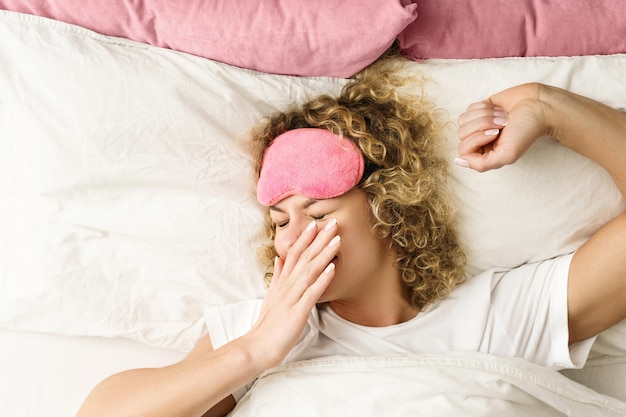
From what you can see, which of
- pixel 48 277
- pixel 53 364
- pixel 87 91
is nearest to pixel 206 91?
pixel 87 91

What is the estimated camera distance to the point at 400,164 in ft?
4.79

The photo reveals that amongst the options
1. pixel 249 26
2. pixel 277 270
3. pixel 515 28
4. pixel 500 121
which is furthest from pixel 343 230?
pixel 515 28

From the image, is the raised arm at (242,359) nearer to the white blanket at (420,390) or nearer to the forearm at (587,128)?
the white blanket at (420,390)

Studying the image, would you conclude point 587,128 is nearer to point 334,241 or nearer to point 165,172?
point 334,241

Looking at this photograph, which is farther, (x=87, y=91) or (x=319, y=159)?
(x=87, y=91)

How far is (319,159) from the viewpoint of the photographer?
136 centimetres

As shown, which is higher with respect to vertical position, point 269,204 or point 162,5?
point 162,5

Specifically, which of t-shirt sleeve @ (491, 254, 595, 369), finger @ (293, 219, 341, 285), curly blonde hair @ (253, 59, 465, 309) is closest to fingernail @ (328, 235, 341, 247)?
finger @ (293, 219, 341, 285)

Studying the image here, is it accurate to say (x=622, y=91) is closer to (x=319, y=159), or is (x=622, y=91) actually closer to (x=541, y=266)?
(x=541, y=266)

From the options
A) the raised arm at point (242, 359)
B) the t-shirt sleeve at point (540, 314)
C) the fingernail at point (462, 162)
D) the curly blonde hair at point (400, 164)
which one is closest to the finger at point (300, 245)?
the raised arm at point (242, 359)

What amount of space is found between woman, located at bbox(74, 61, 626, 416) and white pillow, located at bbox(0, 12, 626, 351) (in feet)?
0.21

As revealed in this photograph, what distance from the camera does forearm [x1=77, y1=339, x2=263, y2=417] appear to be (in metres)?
1.30

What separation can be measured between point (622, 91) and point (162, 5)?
38.3 inches

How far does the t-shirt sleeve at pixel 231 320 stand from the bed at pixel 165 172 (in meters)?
0.04
